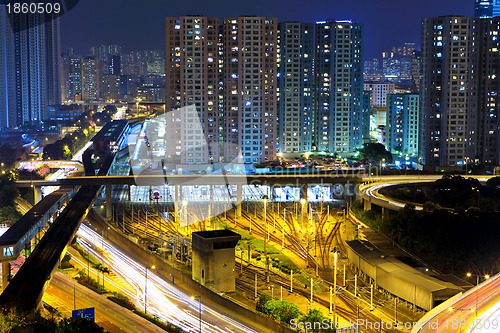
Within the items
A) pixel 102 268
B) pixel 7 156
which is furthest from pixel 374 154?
pixel 102 268

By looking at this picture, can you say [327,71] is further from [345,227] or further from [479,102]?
[345,227]

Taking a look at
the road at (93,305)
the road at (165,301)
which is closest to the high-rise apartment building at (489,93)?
the road at (165,301)

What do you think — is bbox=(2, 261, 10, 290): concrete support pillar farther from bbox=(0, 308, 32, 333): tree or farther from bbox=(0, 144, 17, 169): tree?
bbox=(0, 144, 17, 169): tree

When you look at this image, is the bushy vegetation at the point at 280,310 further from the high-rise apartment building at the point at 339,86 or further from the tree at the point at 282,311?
the high-rise apartment building at the point at 339,86

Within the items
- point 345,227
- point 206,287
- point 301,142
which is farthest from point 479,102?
point 206,287

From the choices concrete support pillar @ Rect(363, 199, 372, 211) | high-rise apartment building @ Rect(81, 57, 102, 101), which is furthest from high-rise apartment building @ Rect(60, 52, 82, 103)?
concrete support pillar @ Rect(363, 199, 372, 211)

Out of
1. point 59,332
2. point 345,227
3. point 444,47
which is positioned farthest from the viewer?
point 444,47
